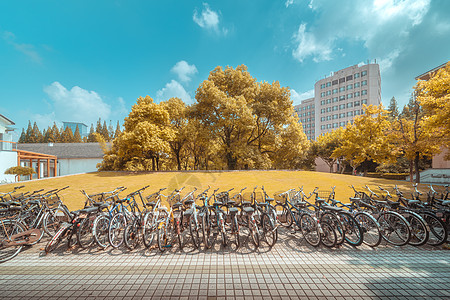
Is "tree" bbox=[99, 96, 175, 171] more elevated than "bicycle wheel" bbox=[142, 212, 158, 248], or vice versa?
"tree" bbox=[99, 96, 175, 171]

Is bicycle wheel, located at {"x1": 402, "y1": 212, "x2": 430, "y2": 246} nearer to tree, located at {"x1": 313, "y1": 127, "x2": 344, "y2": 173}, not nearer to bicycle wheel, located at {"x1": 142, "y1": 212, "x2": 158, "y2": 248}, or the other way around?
bicycle wheel, located at {"x1": 142, "y1": 212, "x2": 158, "y2": 248}

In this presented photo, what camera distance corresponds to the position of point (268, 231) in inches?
199

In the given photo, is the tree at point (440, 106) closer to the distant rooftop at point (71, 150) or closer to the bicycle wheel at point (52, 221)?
the bicycle wheel at point (52, 221)

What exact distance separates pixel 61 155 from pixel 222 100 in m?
33.6

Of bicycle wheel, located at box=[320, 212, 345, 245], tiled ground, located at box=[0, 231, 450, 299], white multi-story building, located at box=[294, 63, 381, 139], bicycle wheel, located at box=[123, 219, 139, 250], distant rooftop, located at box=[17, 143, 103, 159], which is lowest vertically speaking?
tiled ground, located at box=[0, 231, 450, 299]

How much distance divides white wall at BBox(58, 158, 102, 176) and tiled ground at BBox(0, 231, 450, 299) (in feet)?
111

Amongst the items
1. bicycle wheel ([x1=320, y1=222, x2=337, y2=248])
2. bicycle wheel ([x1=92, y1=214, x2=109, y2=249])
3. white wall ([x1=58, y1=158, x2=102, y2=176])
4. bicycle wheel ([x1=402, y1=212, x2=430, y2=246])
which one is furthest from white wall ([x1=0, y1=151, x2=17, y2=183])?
bicycle wheel ([x1=402, y1=212, x2=430, y2=246])

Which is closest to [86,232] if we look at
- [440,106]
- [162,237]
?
[162,237]

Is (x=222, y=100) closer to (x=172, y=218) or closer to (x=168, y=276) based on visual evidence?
(x=172, y=218)

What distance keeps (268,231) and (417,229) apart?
11.6ft

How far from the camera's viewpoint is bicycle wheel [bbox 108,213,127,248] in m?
4.32

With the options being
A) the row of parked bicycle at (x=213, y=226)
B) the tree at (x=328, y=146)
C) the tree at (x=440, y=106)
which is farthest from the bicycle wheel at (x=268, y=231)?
the tree at (x=328, y=146)

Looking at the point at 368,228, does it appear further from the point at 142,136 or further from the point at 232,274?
the point at 142,136

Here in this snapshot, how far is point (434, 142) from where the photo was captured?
37.6 ft
